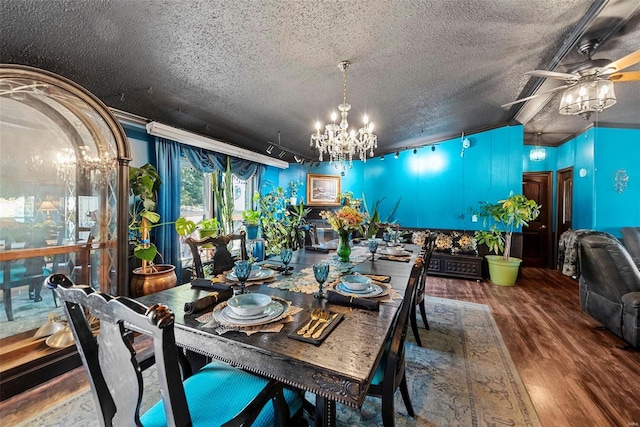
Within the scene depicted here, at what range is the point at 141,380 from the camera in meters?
0.77

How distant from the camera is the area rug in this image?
157cm

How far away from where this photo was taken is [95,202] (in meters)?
2.44

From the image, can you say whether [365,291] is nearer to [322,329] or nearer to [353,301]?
[353,301]

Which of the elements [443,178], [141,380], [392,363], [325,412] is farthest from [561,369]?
[443,178]

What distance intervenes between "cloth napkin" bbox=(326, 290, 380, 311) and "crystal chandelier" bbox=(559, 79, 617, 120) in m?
2.79

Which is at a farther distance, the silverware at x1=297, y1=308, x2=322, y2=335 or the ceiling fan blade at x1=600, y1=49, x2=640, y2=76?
the ceiling fan blade at x1=600, y1=49, x2=640, y2=76

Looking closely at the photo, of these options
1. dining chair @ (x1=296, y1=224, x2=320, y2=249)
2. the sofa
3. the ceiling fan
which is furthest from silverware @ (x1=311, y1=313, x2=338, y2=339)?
the sofa

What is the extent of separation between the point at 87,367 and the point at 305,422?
1.05m

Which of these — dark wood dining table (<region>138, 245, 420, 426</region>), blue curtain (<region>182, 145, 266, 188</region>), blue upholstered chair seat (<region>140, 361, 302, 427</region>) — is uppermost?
blue curtain (<region>182, 145, 266, 188</region>)

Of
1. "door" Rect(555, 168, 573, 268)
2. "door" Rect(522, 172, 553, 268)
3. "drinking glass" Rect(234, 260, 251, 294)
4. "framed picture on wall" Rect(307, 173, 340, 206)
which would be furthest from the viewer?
"framed picture on wall" Rect(307, 173, 340, 206)

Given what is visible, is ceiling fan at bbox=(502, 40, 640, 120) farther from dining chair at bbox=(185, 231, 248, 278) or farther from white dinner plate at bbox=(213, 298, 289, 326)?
dining chair at bbox=(185, 231, 248, 278)

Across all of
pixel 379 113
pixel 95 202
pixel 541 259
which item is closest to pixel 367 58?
pixel 379 113

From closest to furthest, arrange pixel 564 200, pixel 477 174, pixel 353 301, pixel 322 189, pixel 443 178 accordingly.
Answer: pixel 353 301 → pixel 477 174 → pixel 443 178 → pixel 564 200 → pixel 322 189

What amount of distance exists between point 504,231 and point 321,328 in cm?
453
